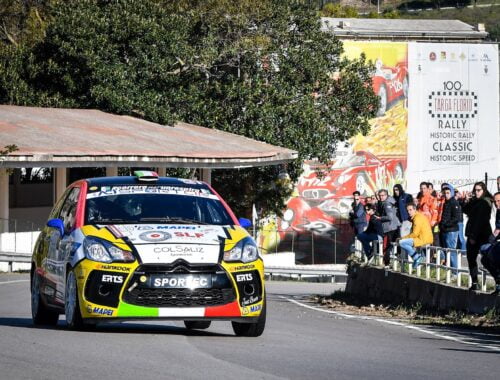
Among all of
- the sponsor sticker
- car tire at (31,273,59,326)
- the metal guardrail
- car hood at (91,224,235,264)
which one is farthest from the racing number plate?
the metal guardrail

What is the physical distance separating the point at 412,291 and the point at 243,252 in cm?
891

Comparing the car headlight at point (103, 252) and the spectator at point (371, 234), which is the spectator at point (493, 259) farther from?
the spectator at point (371, 234)

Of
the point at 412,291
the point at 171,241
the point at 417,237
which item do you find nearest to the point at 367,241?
the point at 417,237

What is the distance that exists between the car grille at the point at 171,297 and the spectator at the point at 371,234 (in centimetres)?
1227

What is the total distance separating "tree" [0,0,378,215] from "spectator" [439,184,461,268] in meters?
23.4

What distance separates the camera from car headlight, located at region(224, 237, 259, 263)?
12555 millimetres

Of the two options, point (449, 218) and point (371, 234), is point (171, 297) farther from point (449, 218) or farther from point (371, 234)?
point (371, 234)

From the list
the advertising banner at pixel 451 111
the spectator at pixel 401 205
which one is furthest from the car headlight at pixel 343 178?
the spectator at pixel 401 205

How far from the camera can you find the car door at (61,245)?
43.2 ft

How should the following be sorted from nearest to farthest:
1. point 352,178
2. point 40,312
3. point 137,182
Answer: point 137,182 → point 40,312 → point 352,178

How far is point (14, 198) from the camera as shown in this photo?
48750 millimetres

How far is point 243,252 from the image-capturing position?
12680mm

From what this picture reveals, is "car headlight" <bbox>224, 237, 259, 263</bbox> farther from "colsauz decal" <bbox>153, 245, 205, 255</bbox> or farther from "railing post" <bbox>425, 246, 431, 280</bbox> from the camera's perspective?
"railing post" <bbox>425, 246, 431, 280</bbox>

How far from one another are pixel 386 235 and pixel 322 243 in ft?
132
